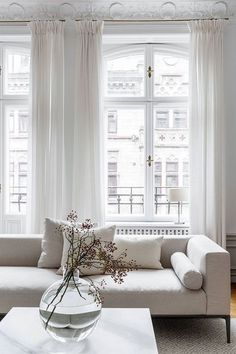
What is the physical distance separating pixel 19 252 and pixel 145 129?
2318 mm

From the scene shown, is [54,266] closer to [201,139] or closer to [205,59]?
[201,139]

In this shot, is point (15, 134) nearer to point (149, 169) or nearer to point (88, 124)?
point (88, 124)

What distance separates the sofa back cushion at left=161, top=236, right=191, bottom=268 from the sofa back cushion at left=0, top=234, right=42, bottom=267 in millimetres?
1152

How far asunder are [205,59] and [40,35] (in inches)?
77.8

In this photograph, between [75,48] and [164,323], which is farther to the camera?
[75,48]

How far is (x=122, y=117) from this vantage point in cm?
535

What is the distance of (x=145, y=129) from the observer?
17.4 feet

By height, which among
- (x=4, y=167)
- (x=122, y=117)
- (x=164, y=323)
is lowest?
(x=164, y=323)

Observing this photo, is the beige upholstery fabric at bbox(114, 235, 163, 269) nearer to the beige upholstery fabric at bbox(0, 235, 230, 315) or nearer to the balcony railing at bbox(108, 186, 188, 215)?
the beige upholstery fabric at bbox(0, 235, 230, 315)

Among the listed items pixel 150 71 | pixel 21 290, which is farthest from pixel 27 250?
pixel 150 71

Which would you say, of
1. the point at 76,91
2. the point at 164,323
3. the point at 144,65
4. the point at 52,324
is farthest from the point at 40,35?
the point at 52,324

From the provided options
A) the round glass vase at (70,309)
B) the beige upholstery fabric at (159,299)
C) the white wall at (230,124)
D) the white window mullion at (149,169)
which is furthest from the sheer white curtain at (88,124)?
the round glass vase at (70,309)

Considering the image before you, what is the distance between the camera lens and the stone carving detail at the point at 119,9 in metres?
4.98

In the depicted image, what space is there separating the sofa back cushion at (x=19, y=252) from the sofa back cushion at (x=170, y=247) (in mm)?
1152
